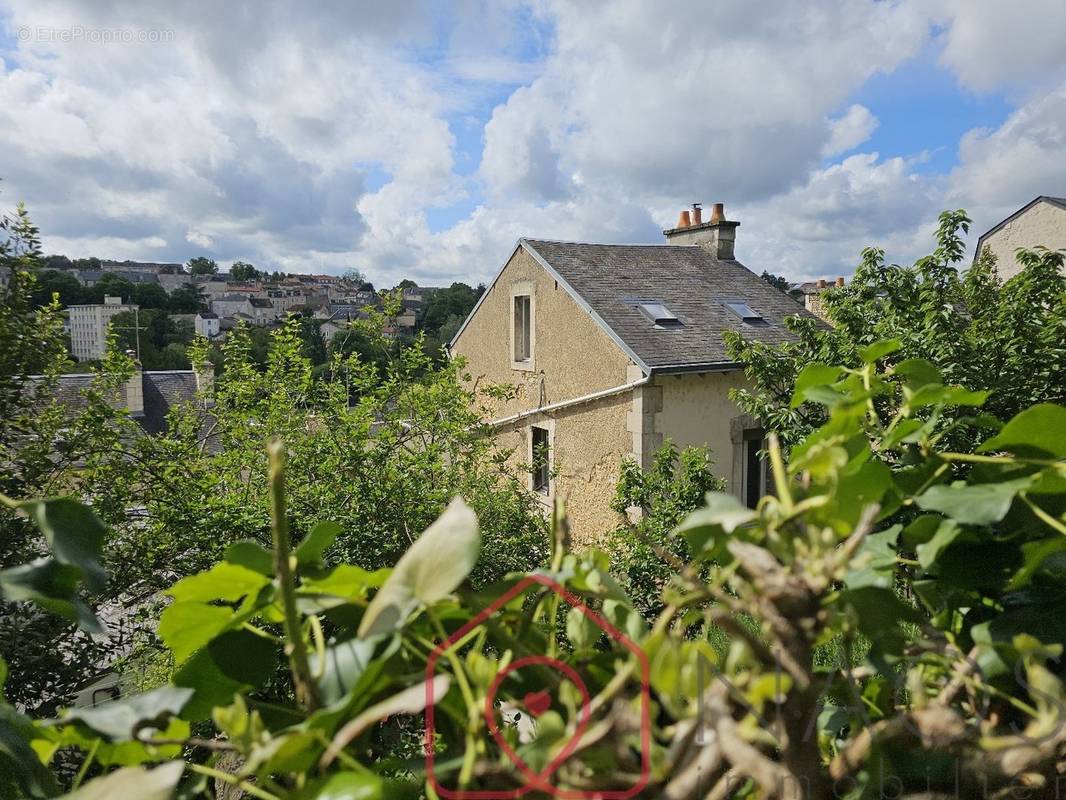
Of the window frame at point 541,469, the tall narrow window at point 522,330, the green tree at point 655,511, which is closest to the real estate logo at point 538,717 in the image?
the green tree at point 655,511

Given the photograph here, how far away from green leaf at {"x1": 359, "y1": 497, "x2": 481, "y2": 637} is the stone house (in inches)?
299

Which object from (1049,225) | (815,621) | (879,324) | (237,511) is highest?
(1049,225)

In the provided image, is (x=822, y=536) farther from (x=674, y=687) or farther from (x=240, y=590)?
(x=240, y=590)

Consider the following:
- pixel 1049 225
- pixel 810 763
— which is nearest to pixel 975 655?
pixel 810 763

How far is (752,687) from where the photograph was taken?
0.38 meters

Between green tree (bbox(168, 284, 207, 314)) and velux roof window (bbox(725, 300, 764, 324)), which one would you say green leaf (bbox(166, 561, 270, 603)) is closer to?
velux roof window (bbox(725, 300, 764, 324))

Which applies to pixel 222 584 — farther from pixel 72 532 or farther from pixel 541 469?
pixel 541 469

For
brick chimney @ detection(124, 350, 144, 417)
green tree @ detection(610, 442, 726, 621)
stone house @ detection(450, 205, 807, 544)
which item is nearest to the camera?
green tree @ detection(610, 442, 726, 621)

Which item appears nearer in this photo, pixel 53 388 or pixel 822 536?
pixel 822 536

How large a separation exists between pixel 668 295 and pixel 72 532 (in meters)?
11.3

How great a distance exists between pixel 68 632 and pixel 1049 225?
1855 centimetres

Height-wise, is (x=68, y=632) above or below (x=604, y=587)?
below

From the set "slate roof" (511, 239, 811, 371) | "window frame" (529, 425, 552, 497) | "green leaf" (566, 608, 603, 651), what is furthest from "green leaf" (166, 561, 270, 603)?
"window frame" (529, 425, 552, 497)

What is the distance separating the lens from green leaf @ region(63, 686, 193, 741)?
411 millimetres
